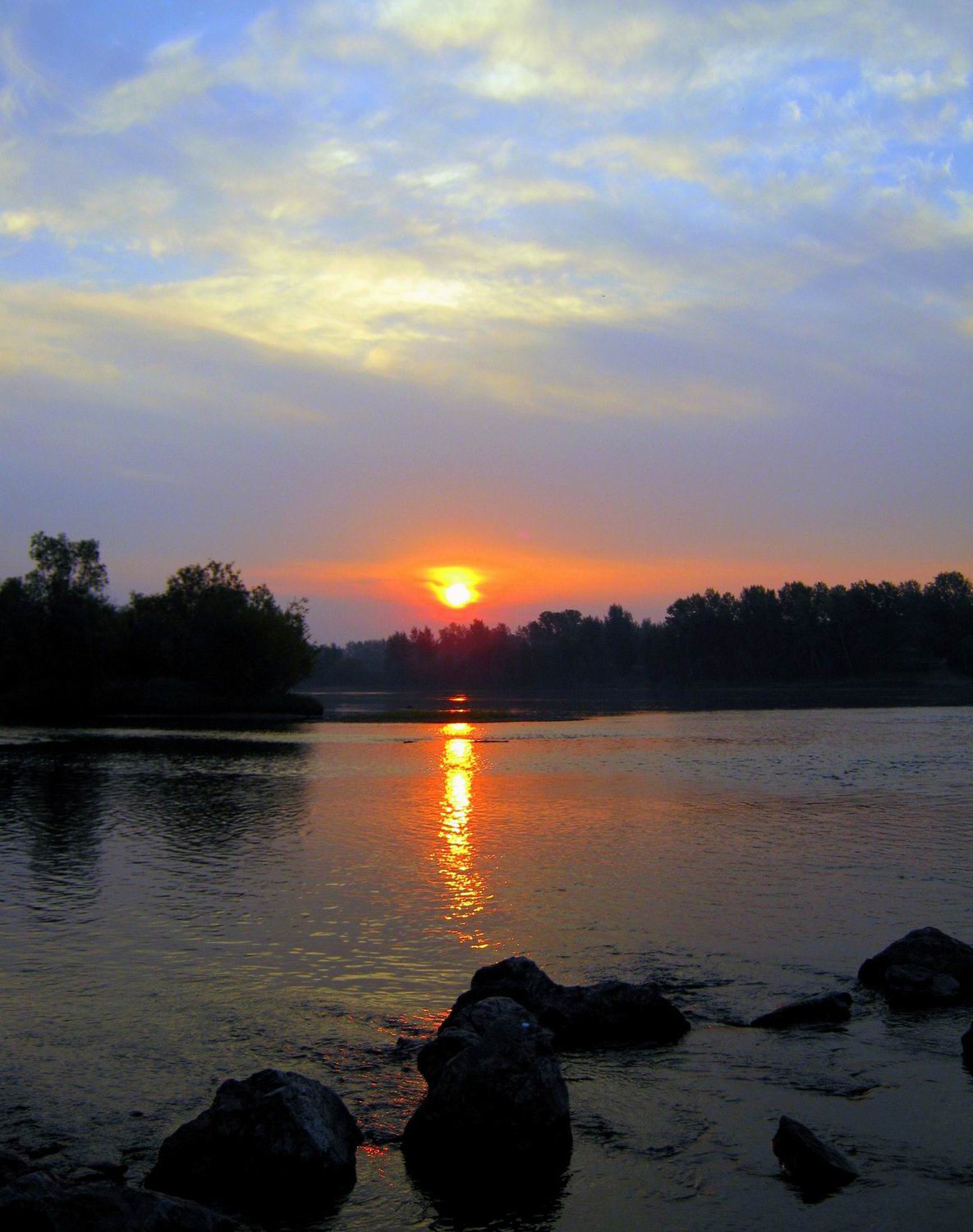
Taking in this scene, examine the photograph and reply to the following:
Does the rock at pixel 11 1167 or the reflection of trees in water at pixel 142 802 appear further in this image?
the reflection of trees in water at pixel 142 802

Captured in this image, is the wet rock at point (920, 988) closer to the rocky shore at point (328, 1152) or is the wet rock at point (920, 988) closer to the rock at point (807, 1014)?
the rock at point (807, 1014)

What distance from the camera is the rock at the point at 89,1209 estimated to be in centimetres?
751

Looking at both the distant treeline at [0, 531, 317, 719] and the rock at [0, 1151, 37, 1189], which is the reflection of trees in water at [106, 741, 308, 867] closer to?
the rock at [0, 1151, 37, 1189]

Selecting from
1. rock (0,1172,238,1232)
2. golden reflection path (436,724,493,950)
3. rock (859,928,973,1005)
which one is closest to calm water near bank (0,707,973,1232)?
golden reflection path (436,724,493,950)

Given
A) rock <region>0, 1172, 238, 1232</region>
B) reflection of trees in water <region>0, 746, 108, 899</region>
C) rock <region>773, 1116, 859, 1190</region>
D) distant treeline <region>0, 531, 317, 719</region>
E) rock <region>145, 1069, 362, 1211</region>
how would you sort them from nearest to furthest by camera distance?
rock <region>0, 1172, 238, 1232</region>, rock <region>145, 1069, 362, 1211</region>, rock <region>773, 1116, 859, 1190</region>, reflection of trees in water <region>0, 746, 108, 899</region>, distant treeline <region>0, 531, 317, 719</region>

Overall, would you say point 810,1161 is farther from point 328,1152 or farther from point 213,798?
point 213,798

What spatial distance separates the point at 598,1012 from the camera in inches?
494

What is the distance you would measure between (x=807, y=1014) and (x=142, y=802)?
26894 millimetres

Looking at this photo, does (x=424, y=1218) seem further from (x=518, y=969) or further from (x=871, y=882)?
(x=871, y=882)

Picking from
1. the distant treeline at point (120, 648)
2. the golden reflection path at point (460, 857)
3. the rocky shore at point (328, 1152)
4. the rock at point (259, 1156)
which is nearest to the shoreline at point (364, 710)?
the distant treeline at point (120, 648)

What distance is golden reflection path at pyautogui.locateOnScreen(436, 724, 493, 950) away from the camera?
18.7 metres

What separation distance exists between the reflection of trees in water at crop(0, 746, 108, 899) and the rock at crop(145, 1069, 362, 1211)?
1274 cm

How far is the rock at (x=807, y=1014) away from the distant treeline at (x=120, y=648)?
104717 mm

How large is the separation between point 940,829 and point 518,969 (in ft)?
58.4
